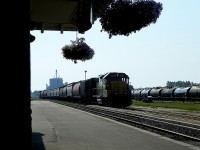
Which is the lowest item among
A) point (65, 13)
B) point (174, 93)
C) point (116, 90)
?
point (174, 93)

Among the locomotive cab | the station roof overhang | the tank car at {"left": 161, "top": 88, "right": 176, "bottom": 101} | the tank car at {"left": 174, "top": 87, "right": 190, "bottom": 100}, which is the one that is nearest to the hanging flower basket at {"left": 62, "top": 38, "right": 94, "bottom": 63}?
the station roof overhang

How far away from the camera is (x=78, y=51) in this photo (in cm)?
610

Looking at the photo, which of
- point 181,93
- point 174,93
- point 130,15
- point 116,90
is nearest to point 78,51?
point 130,15

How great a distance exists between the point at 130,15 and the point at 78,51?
1828 millimetres

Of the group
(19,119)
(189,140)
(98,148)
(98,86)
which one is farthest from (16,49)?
(98,86)

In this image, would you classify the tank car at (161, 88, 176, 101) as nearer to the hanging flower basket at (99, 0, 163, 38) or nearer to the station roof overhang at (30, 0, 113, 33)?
the station roof overhang at (30, 0, 113, 33)

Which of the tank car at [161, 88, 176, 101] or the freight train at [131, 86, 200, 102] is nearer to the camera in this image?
the freight train at [131, 86, 200, 102]

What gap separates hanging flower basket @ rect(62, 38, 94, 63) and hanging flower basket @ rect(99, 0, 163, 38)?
1482 mm

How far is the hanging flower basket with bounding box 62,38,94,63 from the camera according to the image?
20.1 ft

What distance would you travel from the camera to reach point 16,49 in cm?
317

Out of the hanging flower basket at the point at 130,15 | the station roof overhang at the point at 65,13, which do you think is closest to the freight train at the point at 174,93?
the station roof overhang at the point at 65,13

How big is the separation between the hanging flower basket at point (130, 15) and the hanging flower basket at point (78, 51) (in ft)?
4.86

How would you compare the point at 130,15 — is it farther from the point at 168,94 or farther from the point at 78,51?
the point at 168,94

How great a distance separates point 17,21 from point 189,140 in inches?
451
